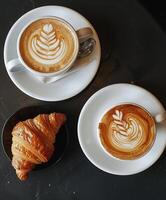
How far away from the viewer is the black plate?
1341 mm

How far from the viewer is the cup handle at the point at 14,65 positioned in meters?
1.28

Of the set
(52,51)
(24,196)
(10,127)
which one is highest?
(52,51)

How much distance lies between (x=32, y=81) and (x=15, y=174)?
234 mm

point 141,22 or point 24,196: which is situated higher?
point 141,22

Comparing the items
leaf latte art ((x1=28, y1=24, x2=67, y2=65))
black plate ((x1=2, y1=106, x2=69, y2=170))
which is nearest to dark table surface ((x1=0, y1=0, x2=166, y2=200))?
black plate ((x1=2, y1=106, x2=69, y2=170))

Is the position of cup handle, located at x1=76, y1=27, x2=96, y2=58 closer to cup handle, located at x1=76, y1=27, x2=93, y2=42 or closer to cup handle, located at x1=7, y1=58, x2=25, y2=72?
cup handle, located at x1=76, y1=27, x2=93, y2=42

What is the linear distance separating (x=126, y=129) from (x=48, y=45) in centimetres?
26

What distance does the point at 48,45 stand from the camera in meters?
1.27

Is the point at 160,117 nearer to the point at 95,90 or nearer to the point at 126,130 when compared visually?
the point at 126,130

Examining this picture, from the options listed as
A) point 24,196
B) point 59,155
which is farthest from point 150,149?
point 24,196

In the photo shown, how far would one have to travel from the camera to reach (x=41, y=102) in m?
1.36

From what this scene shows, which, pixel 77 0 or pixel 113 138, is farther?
pixel 77 0

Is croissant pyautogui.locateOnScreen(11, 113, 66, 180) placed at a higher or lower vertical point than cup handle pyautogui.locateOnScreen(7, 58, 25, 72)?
lower

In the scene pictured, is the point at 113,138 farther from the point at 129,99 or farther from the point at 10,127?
the point at 10,127
